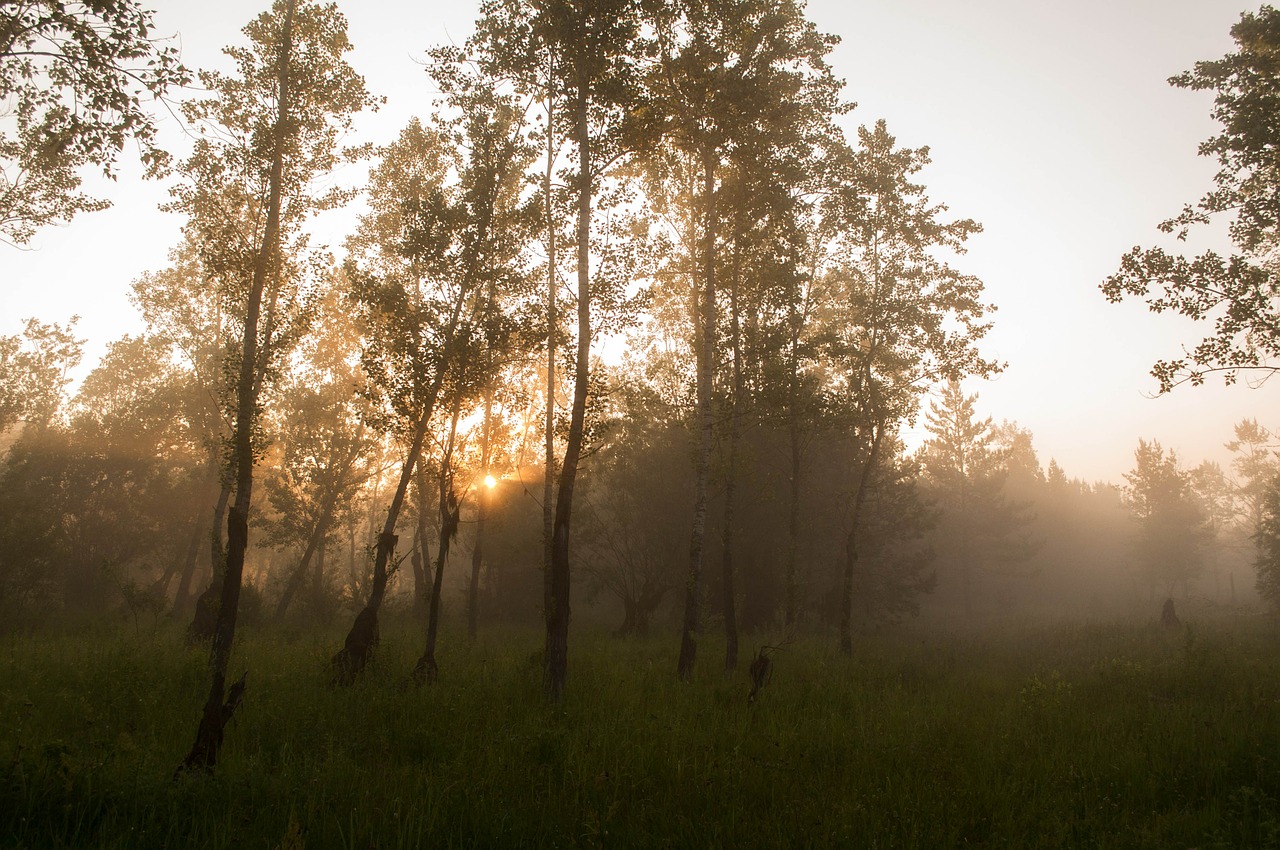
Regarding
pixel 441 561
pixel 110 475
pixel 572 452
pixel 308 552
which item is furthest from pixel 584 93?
pixel 110 475

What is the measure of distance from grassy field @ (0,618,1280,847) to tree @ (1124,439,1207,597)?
5064 centimetres

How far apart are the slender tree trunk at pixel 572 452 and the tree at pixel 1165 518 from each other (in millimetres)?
61425

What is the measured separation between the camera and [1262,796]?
625 centimetres

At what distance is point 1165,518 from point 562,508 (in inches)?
2465

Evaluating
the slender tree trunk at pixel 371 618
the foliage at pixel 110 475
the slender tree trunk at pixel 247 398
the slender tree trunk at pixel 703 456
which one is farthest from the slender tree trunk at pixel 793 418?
the foliage at pixel 110 475

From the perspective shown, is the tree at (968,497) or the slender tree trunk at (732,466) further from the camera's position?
the tree at (968,497)

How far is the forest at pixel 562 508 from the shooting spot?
6020 millimetres

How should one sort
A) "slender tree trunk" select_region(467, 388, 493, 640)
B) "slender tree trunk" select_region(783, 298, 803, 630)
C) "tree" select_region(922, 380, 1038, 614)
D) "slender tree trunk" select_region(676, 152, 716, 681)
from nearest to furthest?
"slender tree trunk" select_region(676, 152, 716, 681)
"slender tree trunk" select_region(783, 298, 803, 630)
"slender tree trunk" select_region(467, 388, 493, 640)
"tree" select_region(922, 380, 1038, 614)

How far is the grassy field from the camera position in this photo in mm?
5242

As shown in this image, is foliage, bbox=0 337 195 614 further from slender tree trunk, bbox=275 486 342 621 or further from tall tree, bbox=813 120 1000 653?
tall tree, bbox=813 120 1000 653

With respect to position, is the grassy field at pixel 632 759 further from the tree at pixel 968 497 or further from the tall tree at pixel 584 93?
the tree at pixel 968 497

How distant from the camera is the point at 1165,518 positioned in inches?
2042

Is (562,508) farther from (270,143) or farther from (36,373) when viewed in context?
(36,373)

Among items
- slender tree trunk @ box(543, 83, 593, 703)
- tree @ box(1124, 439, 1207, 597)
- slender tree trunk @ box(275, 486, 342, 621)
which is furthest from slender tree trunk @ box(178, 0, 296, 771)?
tree @ box(1124, 439, 1207, 597)
